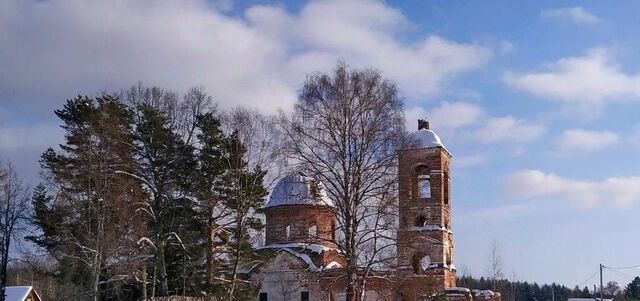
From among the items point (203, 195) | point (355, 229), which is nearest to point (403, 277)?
point (355, 229)

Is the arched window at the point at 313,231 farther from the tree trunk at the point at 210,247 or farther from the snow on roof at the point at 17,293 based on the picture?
the snow on roof at the point at 17,293

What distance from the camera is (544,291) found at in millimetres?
121188

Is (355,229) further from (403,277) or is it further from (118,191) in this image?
→ (118,191)

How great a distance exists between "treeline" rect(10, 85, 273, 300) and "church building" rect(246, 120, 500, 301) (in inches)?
104

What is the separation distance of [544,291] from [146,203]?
103194mm

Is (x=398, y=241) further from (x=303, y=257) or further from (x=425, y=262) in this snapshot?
(x=303, y=257)

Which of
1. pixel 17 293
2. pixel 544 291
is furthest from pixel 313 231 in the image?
pixel 544 291

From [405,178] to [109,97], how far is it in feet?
44.4

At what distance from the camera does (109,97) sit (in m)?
30.8

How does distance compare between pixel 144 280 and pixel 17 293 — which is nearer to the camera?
pixel 144 280

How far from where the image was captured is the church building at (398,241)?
957 inches

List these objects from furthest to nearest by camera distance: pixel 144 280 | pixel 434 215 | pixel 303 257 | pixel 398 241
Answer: pixel 303 257 < pixel 434 215 < pixel 144 280 < pixel 398 241

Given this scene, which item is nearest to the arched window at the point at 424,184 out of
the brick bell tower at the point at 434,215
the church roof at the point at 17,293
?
the brick bell tower at the point at 434,215

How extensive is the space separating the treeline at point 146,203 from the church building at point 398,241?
2.65 meters
